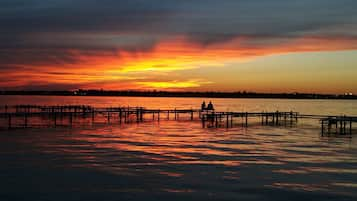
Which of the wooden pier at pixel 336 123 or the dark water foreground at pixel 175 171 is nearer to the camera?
the dark water foreground at pixel 175 171

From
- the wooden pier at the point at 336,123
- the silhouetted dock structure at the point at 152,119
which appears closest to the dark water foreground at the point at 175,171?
the wooden pier at the point at 336,123

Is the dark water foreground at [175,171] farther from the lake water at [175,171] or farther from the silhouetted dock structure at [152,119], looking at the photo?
the silhouetted dock structure at [152,119]

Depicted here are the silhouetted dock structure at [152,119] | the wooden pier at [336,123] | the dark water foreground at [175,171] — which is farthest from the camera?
the silhouetted dock structure at [152,119]

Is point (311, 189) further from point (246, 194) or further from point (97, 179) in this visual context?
point (97, 179)

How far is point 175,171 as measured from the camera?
1806 centimetres

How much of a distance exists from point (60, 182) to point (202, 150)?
10.8 meters

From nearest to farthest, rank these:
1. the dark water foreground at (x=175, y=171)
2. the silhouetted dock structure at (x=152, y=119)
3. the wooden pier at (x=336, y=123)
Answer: the dark water foreground at (x=175, y=171) < the wooden pier at (x=336, y=123) < the silhouetted dock structure at (x=152, y=119)

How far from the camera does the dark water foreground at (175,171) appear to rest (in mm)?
14312

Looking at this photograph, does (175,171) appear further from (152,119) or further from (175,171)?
(152,119)

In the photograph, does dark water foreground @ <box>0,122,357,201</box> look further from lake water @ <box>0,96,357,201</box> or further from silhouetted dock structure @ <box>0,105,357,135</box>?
silhouetted dock structure @ <box>0,105,357,135</box>

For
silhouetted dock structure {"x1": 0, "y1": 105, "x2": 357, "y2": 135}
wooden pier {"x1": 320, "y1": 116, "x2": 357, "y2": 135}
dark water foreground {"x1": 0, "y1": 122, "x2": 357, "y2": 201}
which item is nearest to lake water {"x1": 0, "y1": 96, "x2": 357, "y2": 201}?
dark water foreground {"x1": 0, "y1": 122, "x2": 357, "y2": 201}

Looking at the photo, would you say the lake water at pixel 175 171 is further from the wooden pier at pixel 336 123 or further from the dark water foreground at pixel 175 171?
the wooden pier at pixel 336 123

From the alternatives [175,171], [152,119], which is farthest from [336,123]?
[175,171]

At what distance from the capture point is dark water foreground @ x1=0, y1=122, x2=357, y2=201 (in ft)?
47.0
